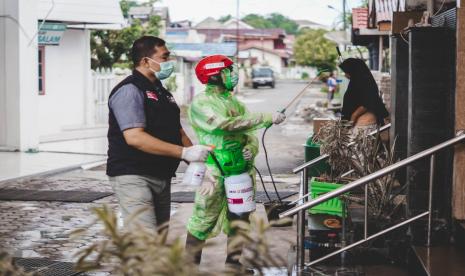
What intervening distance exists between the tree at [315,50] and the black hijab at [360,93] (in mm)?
60134

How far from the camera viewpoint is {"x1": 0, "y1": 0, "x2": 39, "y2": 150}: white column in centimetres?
1802

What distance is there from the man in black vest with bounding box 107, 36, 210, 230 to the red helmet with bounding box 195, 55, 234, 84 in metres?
1.03

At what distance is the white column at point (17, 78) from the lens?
59.1 feet

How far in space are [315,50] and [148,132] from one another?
3054 inches

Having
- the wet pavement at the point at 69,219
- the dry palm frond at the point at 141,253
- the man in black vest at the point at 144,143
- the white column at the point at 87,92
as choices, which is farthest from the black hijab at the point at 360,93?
the white column at the point at 87,92

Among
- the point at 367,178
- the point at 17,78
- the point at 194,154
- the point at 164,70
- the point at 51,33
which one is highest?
the point at 51,33

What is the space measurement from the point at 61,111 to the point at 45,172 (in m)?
10.2

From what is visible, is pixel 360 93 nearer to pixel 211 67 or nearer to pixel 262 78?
pixel 211 67

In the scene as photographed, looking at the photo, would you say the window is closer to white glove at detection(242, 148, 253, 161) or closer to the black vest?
white glove at detection(242, 148, 253, 161)

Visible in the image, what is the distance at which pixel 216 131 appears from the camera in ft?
22.6

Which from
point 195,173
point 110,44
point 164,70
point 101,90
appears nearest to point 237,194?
point 195,173

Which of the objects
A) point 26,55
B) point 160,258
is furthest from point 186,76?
point 160,258

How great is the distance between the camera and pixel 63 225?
9.88 m

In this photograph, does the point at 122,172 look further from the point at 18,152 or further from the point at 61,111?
the point at 61,111
